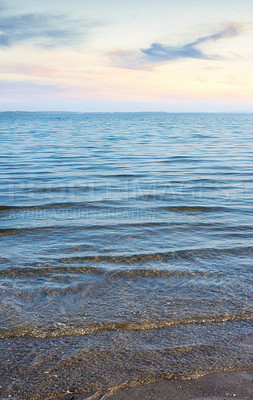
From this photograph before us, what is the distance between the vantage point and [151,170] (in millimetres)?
17234

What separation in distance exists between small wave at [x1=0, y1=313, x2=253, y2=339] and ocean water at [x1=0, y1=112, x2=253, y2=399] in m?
0.01

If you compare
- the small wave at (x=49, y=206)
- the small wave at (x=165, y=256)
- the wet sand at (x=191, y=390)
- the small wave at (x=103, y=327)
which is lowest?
the small wave at (x=103, y=327)

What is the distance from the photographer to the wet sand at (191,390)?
3137 mm

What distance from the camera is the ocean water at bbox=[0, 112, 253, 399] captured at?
3613 mm

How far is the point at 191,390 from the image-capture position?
10.6ft

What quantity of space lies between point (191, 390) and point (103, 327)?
1.41 m

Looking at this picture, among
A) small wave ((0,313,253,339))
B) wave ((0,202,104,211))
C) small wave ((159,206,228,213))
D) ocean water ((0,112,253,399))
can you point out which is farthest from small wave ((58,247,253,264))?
wave ((0,202,104,211))

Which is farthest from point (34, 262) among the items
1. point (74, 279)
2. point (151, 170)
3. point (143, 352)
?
point (151, 170)

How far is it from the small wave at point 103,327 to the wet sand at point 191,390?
3.40ft

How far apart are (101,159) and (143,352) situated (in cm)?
1812

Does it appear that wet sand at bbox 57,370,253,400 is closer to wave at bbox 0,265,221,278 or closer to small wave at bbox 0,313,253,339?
small wave at bbox 0,313,253,339

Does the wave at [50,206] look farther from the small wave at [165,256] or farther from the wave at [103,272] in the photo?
the wave at [103,272]

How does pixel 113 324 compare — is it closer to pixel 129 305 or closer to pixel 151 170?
pixel 129 305

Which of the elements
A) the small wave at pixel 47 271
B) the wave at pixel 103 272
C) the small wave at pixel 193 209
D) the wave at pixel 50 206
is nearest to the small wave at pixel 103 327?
the wave at pixel 103 272
